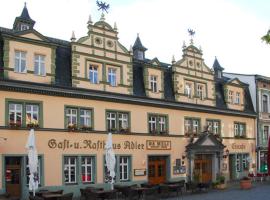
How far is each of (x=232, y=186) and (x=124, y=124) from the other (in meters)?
10.8

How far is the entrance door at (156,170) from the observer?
32231 millimetres

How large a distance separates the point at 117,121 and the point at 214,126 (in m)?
11.8

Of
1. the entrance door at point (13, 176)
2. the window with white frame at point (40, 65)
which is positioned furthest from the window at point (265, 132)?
the entrance door at point (13, 176)

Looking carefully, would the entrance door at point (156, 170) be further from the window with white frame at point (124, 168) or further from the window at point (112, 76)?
the window at point (112, 76)

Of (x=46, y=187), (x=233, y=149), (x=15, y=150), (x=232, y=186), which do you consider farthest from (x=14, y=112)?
(x=233, y=149)

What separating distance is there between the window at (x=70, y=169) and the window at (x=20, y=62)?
19.4 ft

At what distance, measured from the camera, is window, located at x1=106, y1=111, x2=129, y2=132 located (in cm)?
2943

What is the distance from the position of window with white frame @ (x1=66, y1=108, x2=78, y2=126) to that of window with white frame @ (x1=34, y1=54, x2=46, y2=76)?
2742 millimetres

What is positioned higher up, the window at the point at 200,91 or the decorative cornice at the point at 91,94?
the window at the point at 200,91

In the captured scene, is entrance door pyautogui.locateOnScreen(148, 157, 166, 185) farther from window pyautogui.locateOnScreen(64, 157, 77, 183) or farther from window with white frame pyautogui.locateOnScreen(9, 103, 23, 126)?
window with white frame pyautogui.locateOnScreen(9, 103, 23, 126)

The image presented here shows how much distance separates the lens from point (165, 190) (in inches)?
1075

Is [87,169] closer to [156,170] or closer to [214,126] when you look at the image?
[156,170]

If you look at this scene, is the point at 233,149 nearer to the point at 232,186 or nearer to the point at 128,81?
the point at 232,186

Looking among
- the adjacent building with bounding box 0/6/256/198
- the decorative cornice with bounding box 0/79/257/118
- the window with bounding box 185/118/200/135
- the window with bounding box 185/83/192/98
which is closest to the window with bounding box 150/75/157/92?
the adjacent building with bounding box 0/6/256/198
